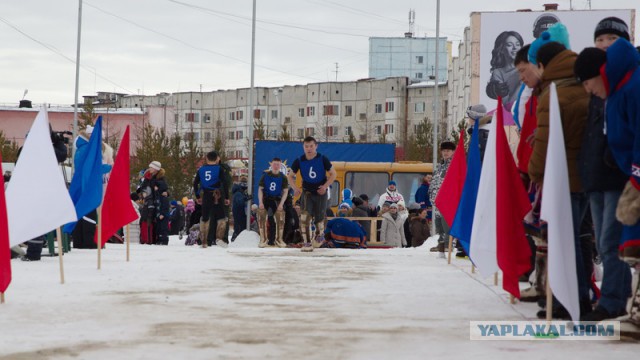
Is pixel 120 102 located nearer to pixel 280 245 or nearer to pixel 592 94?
pixel 280 245

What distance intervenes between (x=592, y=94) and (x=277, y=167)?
13.1 m

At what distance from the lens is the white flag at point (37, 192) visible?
9.75 meters

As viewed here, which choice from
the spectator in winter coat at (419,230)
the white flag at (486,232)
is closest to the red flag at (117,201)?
the white flag at (486,232)

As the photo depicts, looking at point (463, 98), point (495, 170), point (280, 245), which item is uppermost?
point (463, 98)

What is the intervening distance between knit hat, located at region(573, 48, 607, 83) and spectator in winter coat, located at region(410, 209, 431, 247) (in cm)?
1638

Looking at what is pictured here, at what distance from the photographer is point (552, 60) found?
7.63m

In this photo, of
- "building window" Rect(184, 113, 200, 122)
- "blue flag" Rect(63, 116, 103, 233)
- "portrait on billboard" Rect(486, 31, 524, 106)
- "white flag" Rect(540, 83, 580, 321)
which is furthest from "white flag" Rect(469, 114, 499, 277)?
"building window" Rect(184, 113, 200, 122)

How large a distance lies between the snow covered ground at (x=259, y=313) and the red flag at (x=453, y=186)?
2.41 feet

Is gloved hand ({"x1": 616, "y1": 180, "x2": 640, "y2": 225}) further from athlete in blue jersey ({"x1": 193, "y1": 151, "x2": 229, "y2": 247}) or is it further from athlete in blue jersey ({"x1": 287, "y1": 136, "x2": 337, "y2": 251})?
athlete in blue jersey ({"x1": 193, "y1": 151, "x2": 229, "y2": 247})

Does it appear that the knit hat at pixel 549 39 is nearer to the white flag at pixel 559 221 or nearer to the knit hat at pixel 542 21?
the white flag at pixel 559 221

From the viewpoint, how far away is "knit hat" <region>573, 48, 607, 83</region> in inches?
258

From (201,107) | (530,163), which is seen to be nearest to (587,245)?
(530,163)

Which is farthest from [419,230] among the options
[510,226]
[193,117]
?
[193,117]

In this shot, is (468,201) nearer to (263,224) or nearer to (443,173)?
(443,173)
